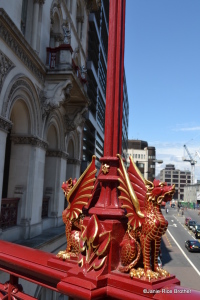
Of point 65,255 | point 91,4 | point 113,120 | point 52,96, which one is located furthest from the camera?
point 91,4

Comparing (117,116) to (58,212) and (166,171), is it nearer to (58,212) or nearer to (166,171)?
(58,212)

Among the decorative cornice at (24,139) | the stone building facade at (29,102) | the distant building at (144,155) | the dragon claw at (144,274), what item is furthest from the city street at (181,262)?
the distant building at (144,155)

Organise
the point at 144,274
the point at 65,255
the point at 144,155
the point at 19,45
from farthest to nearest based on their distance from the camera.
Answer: the point at 144,155
the point at 19,45
the point at 65,255
the point at 144,274

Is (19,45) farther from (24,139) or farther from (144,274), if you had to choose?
(144,274)

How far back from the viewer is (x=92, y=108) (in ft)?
95.0

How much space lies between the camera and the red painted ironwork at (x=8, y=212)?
944 cm

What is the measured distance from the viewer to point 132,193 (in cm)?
202

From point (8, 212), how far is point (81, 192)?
8.28m

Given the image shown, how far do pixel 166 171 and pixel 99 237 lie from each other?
6175 inches

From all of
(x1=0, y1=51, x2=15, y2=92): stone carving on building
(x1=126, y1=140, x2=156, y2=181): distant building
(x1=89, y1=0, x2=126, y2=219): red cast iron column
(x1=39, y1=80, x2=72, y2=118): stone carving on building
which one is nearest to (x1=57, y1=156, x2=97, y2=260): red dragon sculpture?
(x1=89, y1=0, x2=126, y2=219): red cast iron column

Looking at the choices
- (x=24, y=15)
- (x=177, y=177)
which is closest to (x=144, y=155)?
(x=177, y=177)

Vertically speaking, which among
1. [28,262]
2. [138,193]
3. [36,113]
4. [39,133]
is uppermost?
[36,113]

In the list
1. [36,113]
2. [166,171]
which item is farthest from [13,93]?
[166,171]

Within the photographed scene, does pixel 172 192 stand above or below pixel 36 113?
below
